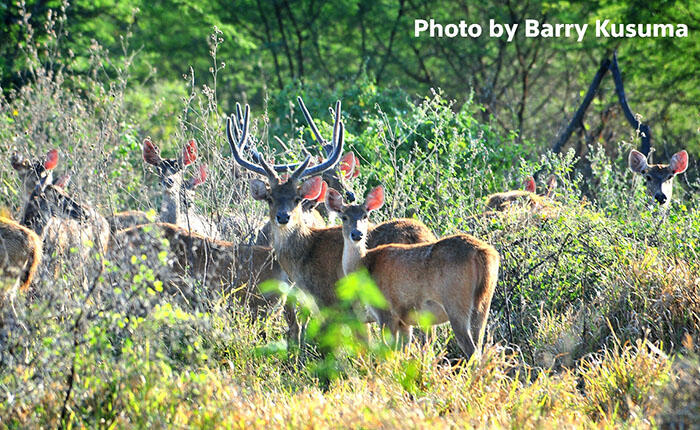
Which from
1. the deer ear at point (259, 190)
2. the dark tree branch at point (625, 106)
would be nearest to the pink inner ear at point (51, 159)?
the deer ear at point (259, 190)

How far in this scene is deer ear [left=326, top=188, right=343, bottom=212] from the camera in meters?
8.38

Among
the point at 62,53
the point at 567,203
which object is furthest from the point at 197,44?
the point at 567,203

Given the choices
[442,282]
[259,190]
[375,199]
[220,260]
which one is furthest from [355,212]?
[220,260]

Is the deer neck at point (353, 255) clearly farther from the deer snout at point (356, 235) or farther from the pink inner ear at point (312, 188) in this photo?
the pink inner ear at point (312, 188)

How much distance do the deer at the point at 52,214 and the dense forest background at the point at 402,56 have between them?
22.4 feet

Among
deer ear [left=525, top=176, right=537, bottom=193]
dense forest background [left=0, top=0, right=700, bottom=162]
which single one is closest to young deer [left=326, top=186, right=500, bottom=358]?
deer ear [left=525, top=176, right=537, bottom=193]

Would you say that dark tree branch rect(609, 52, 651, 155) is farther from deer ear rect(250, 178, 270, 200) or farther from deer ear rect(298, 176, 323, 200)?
deer ear rect(250, 178, 270, 200)

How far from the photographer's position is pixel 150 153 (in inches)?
446

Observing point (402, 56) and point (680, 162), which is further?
point (402, 56)

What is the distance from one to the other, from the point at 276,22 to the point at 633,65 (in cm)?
785

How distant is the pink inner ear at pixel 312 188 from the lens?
8.44 m

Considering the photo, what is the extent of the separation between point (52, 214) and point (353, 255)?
2.84 m

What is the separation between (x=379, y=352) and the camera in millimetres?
6754

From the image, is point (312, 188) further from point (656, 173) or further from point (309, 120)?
point (656, 173)
